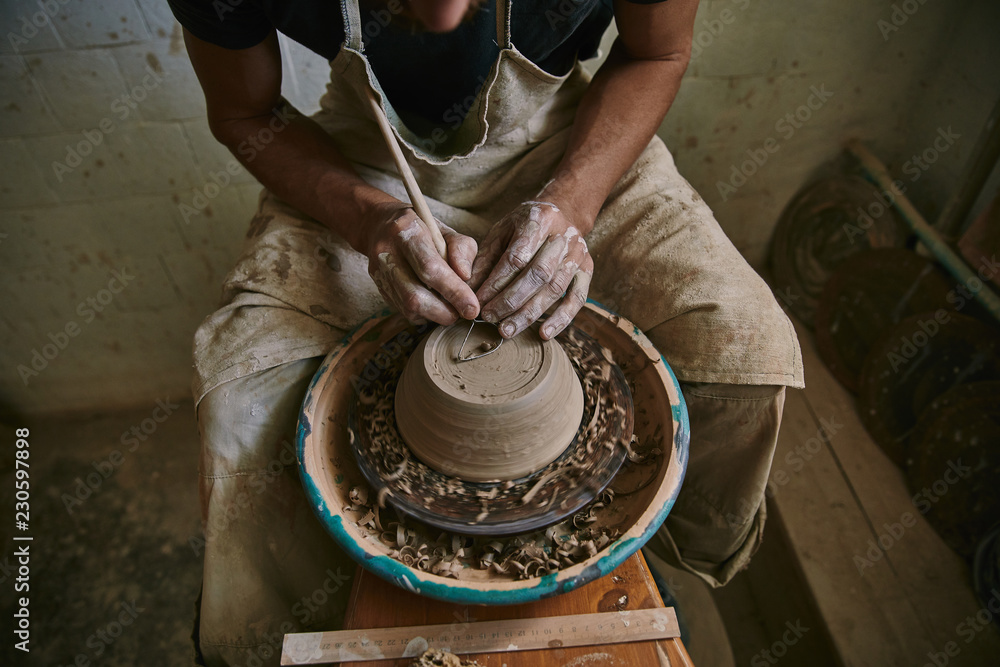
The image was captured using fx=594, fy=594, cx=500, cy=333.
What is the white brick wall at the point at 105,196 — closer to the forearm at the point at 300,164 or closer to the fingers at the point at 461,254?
Result: the forearm at the point at 300,164

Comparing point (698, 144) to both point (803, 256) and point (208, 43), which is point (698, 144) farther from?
point (208, 43)

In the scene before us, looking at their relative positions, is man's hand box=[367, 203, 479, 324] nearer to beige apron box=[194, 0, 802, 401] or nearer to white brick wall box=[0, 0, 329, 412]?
beige apron box=[194, 0, 802, 401]

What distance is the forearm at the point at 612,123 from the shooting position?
52.0 inches

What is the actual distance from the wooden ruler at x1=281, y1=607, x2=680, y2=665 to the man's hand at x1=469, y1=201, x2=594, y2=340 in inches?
19.7

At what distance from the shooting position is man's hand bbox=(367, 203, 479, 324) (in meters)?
1.06

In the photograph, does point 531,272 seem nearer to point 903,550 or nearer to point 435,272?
point 435,272

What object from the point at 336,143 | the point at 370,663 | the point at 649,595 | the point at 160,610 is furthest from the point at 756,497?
the point at 160,610

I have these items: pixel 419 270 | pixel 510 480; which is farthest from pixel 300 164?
pixel 510 480

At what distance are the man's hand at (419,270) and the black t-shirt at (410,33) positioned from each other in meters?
0.42

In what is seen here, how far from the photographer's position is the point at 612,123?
139 cm

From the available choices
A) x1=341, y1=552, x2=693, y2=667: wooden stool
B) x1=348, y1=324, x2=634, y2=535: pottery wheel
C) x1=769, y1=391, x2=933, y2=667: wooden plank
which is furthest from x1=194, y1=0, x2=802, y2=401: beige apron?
x1=769, y1=391, x2=933, y2=667: wooden plank

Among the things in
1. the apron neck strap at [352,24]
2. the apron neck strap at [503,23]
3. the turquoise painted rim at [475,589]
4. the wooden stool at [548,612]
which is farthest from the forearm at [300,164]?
the wooden stool at [548,612]

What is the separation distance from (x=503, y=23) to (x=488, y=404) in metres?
0.75

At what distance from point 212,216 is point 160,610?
141cm
